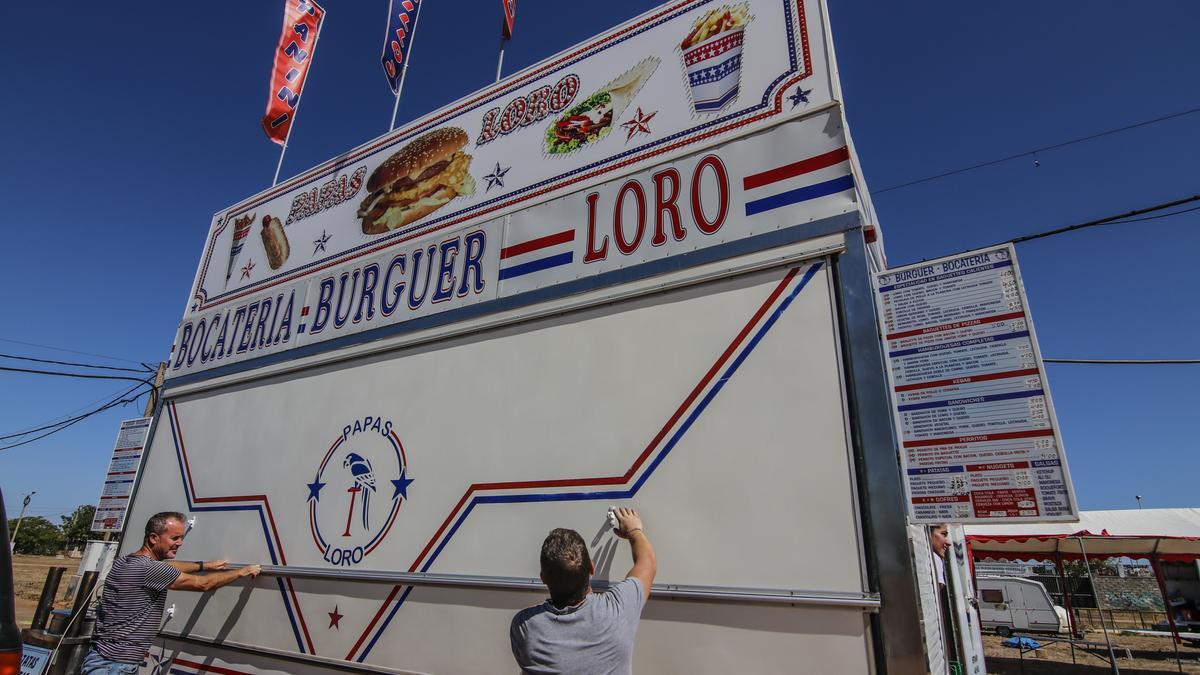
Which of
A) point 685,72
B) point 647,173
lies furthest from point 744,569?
point 685,72

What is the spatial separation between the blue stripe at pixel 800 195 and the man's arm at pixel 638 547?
169cm

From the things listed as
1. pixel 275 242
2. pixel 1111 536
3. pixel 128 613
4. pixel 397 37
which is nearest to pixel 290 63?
pixel 397 37

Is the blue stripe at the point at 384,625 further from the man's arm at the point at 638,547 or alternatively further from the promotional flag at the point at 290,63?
the promotional flag at the point at 290,63

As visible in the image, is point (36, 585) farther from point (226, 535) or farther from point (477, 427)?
point (477, 427)

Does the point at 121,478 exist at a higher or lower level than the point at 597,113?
lower

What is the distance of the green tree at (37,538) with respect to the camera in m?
51.6

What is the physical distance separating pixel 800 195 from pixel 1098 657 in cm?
1520

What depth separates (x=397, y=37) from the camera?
7238 millimetres

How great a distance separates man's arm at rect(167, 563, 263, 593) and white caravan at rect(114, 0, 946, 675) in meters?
0.15

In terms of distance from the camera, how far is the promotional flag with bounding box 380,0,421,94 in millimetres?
7055

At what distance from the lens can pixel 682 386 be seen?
305 centimetres

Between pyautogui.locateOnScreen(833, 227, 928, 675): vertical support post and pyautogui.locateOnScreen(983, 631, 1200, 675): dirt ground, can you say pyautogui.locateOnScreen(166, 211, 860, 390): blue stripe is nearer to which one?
pyautogui.locateOnScreen(833, 227, 928, 675): vertical support post

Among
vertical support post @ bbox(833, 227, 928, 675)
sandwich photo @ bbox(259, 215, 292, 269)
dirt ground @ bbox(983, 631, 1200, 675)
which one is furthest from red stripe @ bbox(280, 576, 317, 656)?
dirt ground @ bbox(983, 631, 1200, 675)

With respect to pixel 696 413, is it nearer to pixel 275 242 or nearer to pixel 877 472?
pixel 877 472
